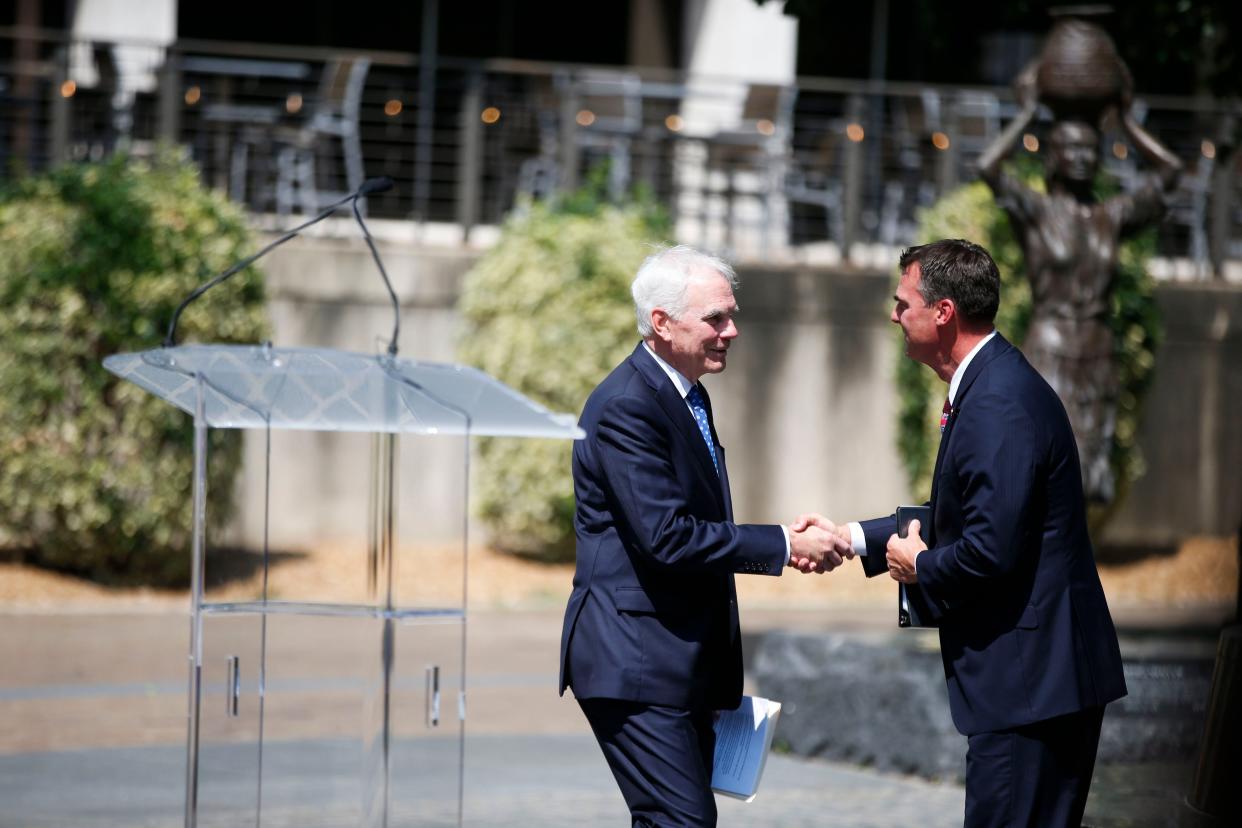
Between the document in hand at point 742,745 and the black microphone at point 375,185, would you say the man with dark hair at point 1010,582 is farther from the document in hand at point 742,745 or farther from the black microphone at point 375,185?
the black microphone at point 375,185

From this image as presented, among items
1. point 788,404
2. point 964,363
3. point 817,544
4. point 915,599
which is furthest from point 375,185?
point 788,404

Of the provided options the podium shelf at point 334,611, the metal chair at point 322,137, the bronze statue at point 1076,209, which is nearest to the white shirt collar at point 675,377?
the podium shelf at point 334,611

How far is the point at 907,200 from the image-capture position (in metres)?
15.9

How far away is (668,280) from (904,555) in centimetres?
85

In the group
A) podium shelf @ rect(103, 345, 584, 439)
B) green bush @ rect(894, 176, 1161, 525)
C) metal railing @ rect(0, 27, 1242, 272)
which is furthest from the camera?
metal railing @ rect(0, 27, 1242, 272)

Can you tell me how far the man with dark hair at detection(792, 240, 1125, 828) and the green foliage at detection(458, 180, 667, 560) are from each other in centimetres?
877

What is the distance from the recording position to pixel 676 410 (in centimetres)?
427

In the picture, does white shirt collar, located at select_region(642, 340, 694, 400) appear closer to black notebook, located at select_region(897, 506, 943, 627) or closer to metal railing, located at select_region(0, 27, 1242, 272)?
black notebook, located at select_region(897, 506, 943, 627)

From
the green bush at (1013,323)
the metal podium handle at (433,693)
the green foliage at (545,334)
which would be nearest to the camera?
the metal podium handle at (433,693)

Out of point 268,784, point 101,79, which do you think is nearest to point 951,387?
point 268,784

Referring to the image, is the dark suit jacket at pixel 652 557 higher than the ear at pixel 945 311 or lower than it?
lower

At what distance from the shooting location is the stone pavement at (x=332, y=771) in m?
6.68

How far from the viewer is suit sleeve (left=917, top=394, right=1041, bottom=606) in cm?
389

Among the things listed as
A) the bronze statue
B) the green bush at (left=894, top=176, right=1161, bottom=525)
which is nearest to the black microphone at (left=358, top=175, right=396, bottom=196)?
the bronze statue
